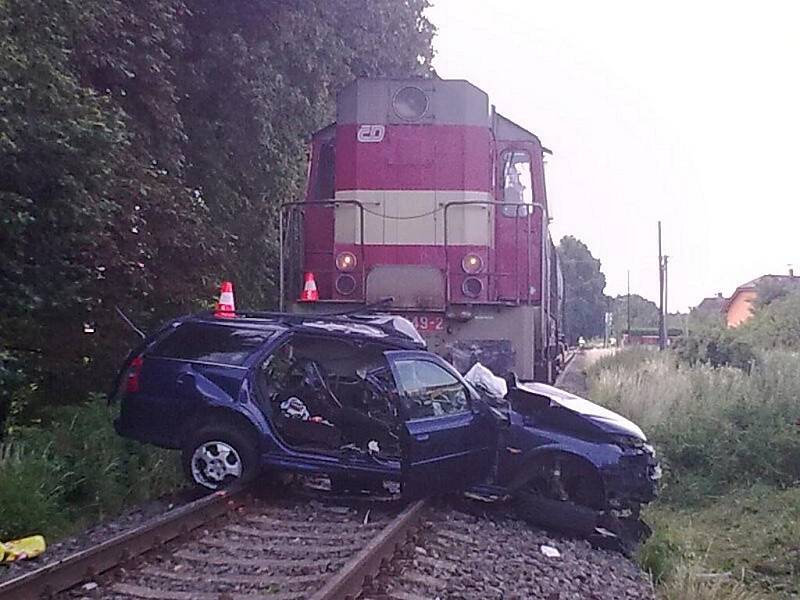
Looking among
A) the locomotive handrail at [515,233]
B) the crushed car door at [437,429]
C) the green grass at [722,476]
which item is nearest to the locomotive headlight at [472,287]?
the locomotive handrail at [515,233]

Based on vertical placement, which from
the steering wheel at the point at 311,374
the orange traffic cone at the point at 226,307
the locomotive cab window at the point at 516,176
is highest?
the locomotive cab window at the point at 516,176

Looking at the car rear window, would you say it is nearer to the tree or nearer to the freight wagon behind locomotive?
the freight wagon behind locomotive

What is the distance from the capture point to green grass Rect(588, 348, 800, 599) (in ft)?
26.6

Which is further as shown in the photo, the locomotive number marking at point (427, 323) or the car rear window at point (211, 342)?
the locomotive number marking at point (427, 323)

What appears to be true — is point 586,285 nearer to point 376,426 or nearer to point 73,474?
point 376,426

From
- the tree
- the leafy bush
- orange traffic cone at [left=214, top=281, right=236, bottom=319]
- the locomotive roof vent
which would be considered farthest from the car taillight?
the tree

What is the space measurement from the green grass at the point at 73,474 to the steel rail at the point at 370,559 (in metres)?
2.23

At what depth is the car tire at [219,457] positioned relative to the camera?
27.5 ft

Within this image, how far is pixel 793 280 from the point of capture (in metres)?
70.1

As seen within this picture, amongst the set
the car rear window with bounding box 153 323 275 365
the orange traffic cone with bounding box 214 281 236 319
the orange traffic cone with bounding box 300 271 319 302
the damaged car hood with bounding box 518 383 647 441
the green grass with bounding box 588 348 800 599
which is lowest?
the green grass with bounding box 588 348 800 599

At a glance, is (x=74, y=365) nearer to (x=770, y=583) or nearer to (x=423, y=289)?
(x=423, y=289)

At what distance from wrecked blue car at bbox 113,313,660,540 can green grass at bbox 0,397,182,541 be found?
351mm

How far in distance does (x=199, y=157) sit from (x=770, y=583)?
29.4ft

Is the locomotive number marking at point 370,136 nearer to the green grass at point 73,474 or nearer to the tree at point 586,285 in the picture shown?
the green grass at point 73,474
